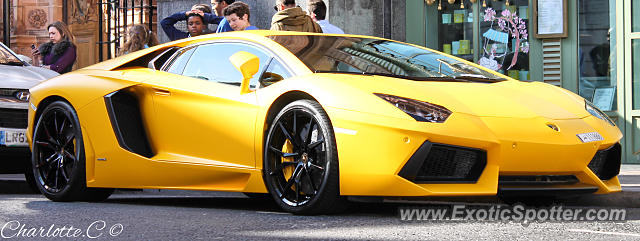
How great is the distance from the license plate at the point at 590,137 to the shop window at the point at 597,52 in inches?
259

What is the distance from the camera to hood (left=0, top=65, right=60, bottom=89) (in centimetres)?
927

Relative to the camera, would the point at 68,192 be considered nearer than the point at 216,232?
No

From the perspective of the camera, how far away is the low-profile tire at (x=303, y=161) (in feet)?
19.9

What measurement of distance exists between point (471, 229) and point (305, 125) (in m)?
1.28

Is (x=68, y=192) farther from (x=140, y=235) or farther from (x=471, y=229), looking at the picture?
(x=471, y=229)

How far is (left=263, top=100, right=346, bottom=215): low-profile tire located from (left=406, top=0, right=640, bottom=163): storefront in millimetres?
7141

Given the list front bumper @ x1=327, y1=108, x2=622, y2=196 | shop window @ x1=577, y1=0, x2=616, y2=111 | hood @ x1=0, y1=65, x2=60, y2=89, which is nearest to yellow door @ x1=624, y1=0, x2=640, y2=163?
shop window @ x1=577, y1=0, x2=616, y2=111

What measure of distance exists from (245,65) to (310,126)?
676mm

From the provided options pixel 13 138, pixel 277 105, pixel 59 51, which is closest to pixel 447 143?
pixel 277 105

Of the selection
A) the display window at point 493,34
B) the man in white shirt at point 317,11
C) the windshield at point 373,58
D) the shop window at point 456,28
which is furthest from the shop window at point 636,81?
the windshield at point 373,58

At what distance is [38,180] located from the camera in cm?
812

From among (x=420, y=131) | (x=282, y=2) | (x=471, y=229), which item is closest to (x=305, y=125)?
(x=420, y=131)

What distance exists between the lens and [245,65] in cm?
666

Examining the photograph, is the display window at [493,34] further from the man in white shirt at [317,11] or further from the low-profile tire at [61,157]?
the low-profile tire at [61,157]
